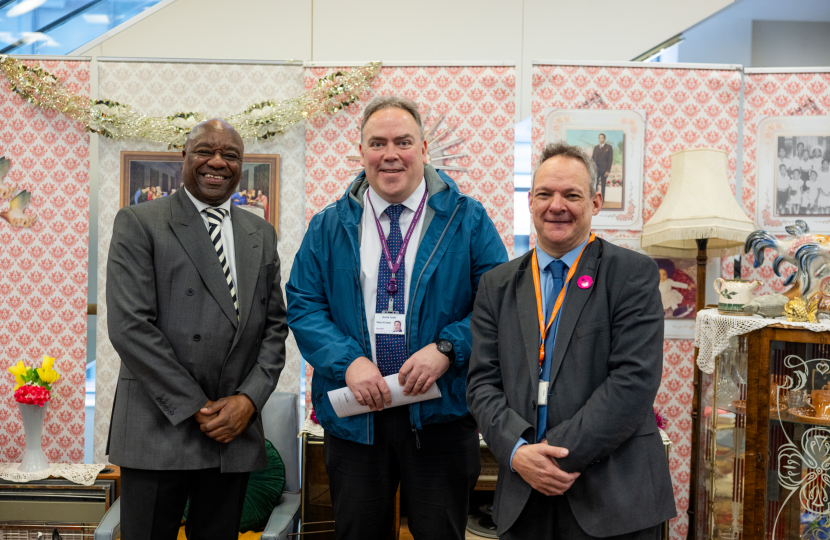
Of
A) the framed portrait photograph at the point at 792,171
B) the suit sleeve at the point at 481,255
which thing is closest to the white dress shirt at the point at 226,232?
the suit sleeve at the point at 481,255

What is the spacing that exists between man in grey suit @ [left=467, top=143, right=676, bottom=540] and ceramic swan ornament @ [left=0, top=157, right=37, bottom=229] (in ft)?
9.77

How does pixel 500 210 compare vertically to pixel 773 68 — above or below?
below

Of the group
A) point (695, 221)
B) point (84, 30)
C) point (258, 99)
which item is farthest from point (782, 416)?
point (84, 30)

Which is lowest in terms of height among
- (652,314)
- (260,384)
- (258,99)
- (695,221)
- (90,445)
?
(90,445)

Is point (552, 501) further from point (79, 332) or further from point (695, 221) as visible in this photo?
point (79, 332)

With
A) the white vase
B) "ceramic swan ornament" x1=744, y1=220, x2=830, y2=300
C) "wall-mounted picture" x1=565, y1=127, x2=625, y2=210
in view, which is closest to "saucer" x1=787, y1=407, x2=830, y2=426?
"ceramic swan ornament" x1=744, y1=220, x2=830, y2=300

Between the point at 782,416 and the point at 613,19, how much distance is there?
2570mm

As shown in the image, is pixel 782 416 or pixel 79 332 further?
pixel 79 332

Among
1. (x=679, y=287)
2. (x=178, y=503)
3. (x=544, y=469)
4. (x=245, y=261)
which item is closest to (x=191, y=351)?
(x=245, y=261)

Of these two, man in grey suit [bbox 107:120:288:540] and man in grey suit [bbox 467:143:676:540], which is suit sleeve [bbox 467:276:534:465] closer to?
man in grey suit [bbox 467:143:676:540]

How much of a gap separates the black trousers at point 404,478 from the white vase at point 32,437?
213 cm

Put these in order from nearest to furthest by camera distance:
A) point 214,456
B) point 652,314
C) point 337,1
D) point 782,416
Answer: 1. point 652,314
2. point 214,456
3. point 782,416
4. point 337,1

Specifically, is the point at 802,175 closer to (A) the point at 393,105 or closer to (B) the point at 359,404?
(A) the point at 393,105

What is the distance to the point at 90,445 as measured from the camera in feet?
11.5
